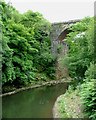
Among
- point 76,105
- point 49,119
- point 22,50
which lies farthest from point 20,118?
point 22,50

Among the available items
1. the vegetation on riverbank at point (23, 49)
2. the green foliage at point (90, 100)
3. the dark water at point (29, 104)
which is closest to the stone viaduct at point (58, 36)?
the vegetation on riverbank at point (23, 49)

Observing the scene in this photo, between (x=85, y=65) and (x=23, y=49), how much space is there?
700cm

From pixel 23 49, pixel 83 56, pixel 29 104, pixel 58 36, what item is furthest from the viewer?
pixel 58 36

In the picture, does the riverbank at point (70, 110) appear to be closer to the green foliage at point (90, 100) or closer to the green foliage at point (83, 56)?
the green foliage at point (90, 100)

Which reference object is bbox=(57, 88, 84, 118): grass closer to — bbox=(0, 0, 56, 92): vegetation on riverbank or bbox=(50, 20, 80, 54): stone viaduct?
bbox=(0, 0, 56, 92): vegetation on riverbank

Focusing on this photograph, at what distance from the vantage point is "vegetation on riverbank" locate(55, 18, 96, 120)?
13.7 meters

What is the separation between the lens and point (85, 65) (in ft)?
69.5

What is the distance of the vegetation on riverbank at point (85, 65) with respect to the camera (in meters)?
13.7

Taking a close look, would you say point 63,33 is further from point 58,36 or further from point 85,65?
point 85,65

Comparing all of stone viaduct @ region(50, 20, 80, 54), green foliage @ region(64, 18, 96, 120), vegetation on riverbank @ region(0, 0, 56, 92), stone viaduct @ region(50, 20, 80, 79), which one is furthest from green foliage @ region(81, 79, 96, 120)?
stone viaduct @ region(50, 20, 80, 54)

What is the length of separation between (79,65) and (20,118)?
763cm

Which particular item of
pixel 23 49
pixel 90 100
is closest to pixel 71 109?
pixel 90 100

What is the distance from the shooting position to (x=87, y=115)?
534 inches

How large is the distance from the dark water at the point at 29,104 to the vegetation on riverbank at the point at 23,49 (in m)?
1.67
